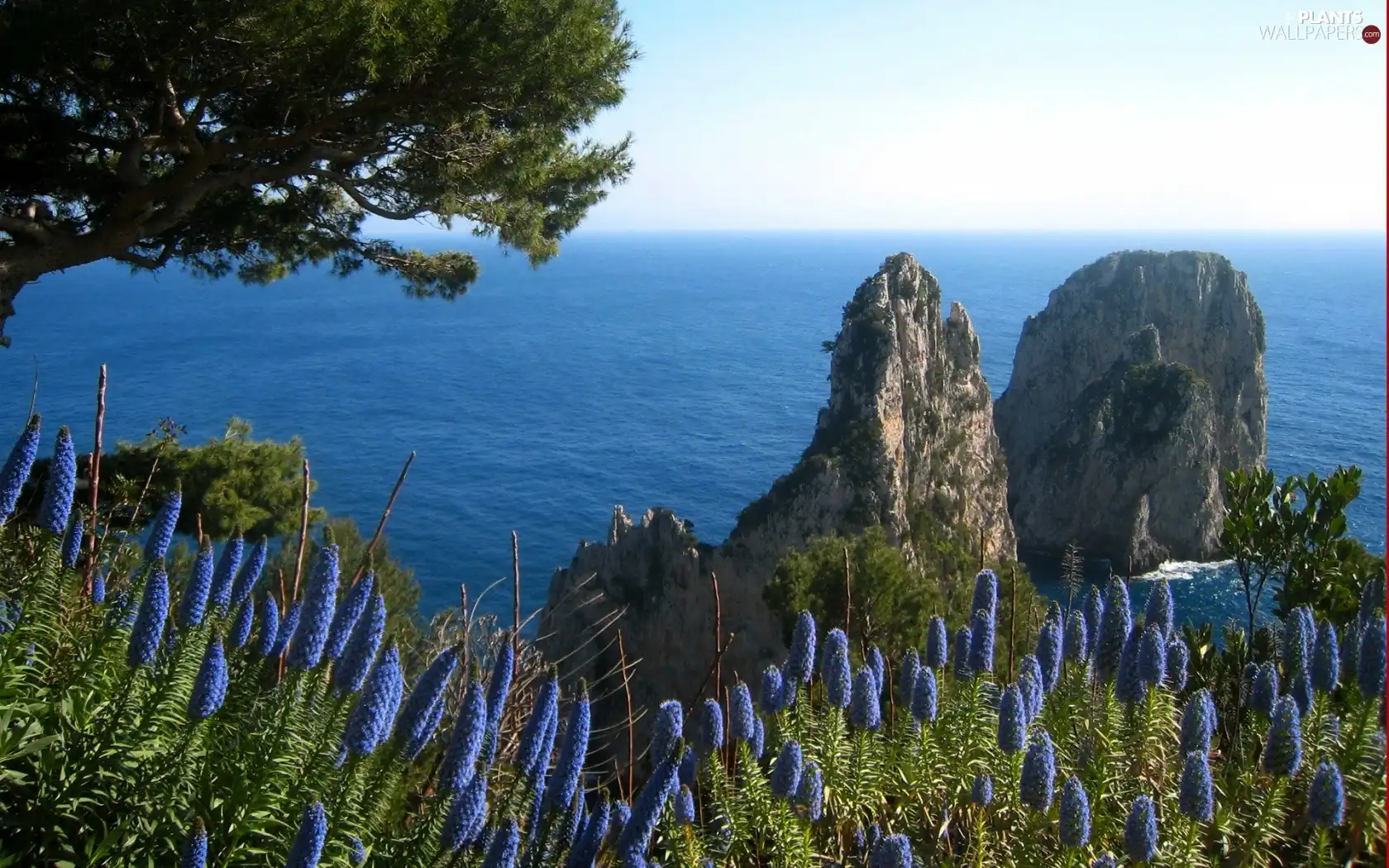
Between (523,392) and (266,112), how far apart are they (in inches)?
2503

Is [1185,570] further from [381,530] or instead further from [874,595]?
[381,530]

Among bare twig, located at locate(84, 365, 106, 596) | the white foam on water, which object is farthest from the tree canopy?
the white foam on water

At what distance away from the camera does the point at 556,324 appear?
106500mm

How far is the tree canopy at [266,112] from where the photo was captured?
842 centimetres

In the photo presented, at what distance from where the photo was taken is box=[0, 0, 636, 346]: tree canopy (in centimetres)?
842

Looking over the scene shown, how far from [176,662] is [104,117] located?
8963 mm

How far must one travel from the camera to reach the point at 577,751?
315 cm

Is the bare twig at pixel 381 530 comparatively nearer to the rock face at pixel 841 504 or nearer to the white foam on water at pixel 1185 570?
the rock face at pixel 841 504

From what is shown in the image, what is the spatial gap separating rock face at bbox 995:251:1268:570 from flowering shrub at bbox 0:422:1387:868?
47.8m

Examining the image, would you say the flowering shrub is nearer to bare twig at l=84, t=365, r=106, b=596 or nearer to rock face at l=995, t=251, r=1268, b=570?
bare twig at l=84, t=365, r=106, b=596

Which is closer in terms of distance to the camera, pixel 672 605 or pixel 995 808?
pixel 995 808

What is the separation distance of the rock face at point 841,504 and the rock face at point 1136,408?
10.3 m

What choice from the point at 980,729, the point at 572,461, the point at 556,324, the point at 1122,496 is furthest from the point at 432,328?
the point at 980,729

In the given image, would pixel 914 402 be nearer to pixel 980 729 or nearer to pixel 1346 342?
pixel 980 729
